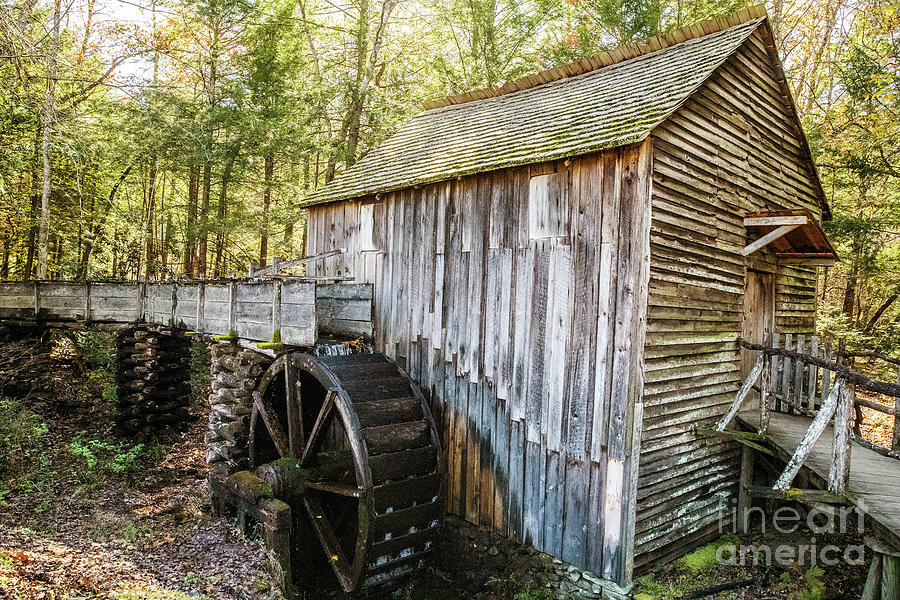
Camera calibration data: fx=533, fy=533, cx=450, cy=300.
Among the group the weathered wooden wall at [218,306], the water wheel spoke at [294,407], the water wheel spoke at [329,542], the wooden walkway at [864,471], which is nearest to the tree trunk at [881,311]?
the wooden walkway at [864,471]

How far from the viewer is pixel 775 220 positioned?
6.39 m

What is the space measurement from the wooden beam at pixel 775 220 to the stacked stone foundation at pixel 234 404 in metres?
7.06

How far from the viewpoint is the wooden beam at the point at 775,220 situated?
6.10m

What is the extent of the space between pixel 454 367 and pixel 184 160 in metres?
9.92

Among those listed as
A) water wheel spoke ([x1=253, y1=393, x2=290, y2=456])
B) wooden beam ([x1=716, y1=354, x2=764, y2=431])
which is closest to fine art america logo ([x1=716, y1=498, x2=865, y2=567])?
wooden beam ([x1=716, y1=354, x2=764, y2=431])

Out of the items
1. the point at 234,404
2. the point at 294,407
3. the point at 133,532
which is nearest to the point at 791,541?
the point at 294,407

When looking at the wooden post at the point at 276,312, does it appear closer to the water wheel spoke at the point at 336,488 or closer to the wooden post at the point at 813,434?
the water wheel spoke at the point at 336,488

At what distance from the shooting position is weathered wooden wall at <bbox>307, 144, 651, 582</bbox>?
5.47 meters

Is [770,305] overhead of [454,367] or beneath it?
overhead

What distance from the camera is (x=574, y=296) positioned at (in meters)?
5.89

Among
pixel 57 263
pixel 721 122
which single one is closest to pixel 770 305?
pixel 721 122

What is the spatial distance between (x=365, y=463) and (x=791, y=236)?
6520 mm

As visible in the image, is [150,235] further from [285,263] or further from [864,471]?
[864,471]

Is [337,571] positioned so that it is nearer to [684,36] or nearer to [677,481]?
[677,481]
